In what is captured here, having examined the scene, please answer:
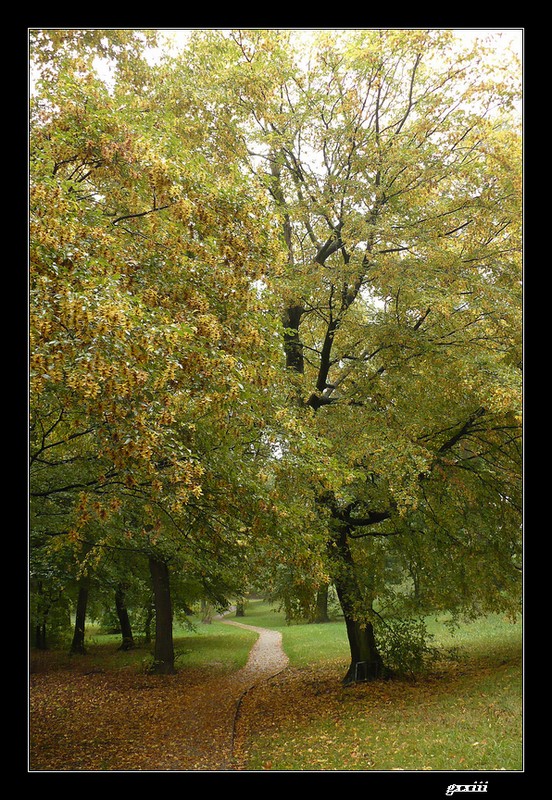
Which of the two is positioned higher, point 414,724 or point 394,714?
point 414,724

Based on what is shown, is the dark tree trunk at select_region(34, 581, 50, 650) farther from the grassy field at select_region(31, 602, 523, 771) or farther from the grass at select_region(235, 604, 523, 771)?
the grass at select_region(235, 604, 523, 771)

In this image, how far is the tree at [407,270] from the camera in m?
9.64

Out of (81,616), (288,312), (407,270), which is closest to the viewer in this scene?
(407,270)

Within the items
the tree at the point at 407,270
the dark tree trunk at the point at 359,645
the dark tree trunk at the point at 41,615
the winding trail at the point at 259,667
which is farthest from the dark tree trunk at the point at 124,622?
the tree at the point at 407,270

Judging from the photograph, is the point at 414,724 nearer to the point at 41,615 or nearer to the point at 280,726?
the point at 280,726

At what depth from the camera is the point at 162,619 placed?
16266 mm

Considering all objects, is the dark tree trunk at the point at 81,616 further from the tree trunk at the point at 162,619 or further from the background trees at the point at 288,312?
the background trees at the point at 288,312

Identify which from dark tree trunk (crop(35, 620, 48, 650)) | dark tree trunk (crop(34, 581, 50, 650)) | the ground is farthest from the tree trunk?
dark tree trunk (crop(35, 620, 48, 650))

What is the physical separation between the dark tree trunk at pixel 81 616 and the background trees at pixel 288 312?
5796 millimetres

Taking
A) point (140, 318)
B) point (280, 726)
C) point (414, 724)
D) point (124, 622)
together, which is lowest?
point (124, 622)

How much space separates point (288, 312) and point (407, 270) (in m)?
3.29

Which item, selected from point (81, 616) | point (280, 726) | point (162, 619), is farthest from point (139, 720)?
point (81, 616)

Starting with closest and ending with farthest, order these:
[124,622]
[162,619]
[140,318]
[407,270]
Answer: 1. [140,318]
2. [407,270]
3. [162,619]
4. [124,622]
